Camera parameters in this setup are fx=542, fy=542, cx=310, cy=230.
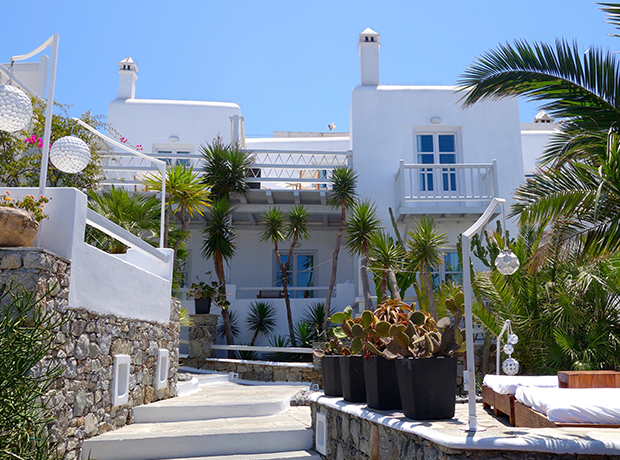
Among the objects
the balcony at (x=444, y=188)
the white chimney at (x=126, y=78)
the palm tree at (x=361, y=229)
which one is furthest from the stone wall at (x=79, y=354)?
the white chimney at (x=126, y=78)

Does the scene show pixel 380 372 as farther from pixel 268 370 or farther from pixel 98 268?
pixel 268 370

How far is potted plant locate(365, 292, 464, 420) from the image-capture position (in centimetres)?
356

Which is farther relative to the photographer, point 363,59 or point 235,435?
point 363,59

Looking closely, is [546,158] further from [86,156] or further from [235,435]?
[86,156]

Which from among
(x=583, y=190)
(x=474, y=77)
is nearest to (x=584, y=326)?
(x=583, y=190)

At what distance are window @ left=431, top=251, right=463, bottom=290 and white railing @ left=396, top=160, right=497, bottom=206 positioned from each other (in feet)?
4.97

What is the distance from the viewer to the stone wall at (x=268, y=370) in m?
11.1

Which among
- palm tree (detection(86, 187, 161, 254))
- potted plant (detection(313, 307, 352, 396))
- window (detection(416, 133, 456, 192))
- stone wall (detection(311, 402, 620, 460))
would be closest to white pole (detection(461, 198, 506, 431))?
stone wall (detection(311, 402, 620, 460))

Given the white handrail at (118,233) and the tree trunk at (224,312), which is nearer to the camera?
the white handrail at (118,233)

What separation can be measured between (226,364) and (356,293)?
3579 millimetres

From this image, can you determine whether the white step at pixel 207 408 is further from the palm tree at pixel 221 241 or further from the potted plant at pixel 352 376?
the palm tree at pixel 221 241

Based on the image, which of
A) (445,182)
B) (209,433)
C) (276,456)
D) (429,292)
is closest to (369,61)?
(445,182)

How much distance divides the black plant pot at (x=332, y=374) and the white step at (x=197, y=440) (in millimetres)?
752

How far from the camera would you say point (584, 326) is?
27.7 ft
